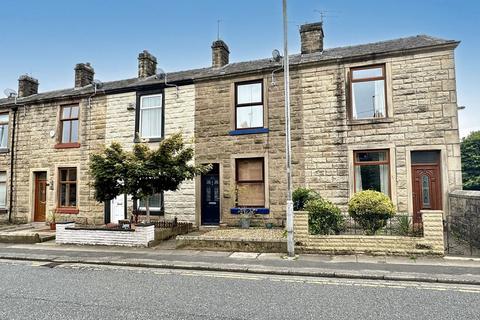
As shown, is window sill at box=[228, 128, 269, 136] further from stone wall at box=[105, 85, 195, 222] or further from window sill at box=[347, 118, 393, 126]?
window sill at box=[347, 118, 393, 126]

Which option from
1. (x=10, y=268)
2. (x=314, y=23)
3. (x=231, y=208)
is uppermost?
(x=314, y=23)

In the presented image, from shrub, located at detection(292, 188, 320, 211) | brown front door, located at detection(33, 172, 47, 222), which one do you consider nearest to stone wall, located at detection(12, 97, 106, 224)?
brown front door, located at detection(33, 172, 47, 222)

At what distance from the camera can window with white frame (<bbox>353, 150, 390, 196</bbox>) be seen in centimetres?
1183

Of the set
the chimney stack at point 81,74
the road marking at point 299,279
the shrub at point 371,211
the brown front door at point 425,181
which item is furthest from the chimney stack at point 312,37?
the chimney stack at point 81,74

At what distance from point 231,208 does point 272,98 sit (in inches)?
190

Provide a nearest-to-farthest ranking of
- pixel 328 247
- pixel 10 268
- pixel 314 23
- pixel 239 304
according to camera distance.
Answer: pixel 239 304
pixel 10 268
pixel 328 247
pixel 314 23

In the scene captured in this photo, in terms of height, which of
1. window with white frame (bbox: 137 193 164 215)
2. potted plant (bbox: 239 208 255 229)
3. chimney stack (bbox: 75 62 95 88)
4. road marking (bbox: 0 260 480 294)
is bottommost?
road marking (bbox: 0 260 480 294)

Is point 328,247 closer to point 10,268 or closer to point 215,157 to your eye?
point 215,157

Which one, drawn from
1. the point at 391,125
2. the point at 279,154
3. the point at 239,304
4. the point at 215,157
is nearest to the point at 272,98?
the point at 279,154

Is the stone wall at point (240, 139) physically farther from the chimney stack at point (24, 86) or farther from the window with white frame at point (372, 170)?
the chimney stack at point (24, 86)

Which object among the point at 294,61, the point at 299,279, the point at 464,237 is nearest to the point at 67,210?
the point at 294,61

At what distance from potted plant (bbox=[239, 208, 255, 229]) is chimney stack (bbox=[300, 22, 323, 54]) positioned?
7.32m

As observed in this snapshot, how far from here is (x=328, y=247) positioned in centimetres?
895

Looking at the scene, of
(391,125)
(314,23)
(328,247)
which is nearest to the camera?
(328,247)
